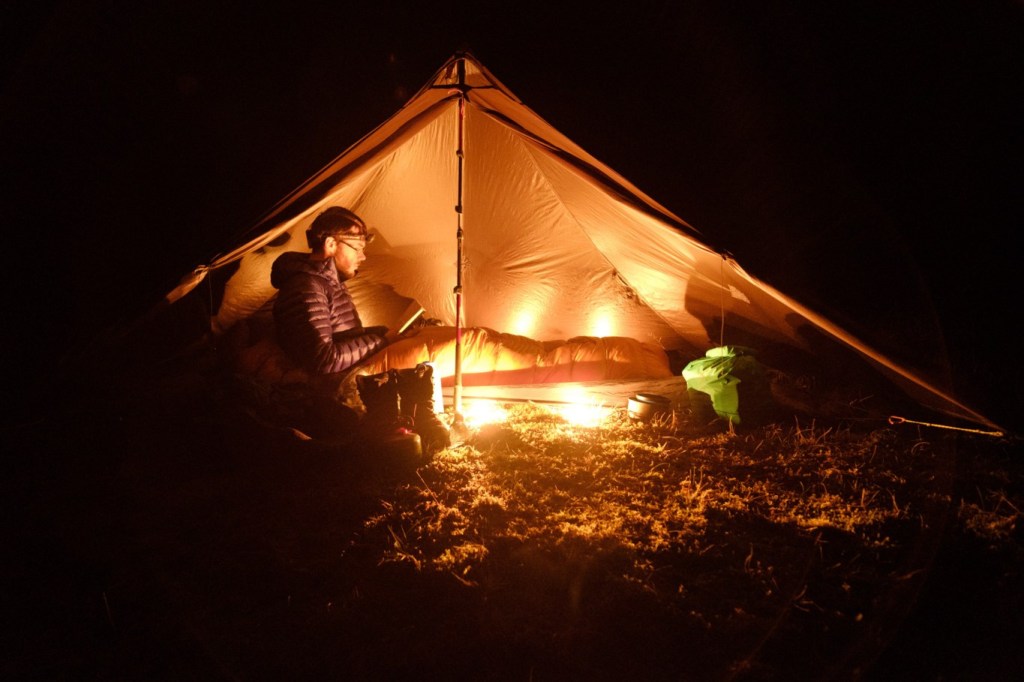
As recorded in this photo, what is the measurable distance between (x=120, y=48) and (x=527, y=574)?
15.4 m

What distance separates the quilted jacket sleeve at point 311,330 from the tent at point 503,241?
378 mm

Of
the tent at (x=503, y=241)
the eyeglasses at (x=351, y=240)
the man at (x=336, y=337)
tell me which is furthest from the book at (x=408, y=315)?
the eyeglasses at (x=351, y=240)

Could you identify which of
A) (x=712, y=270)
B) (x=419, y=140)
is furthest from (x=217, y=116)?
(x=712, y=270)

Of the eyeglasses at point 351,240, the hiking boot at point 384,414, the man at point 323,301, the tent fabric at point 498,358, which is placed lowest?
the hiking boot at point 384,414

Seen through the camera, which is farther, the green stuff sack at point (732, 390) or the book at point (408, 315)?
the book at point (408, 315)

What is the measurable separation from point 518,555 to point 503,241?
3.18m

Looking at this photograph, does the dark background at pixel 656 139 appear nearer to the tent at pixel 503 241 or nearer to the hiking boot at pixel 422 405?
the tent at pixel 503 241

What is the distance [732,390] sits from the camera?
3.17 metres

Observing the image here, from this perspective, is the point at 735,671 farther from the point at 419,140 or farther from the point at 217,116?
the point at 217,116

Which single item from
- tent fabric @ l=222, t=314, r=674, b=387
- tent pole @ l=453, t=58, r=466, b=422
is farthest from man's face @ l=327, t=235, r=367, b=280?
tent pole @ l=453, t=58, r=466, b=422

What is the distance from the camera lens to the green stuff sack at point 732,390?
126 inches

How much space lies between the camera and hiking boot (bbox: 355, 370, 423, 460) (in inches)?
109

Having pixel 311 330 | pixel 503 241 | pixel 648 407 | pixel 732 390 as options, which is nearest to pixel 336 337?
pixel 311 330

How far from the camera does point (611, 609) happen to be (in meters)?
1.76
